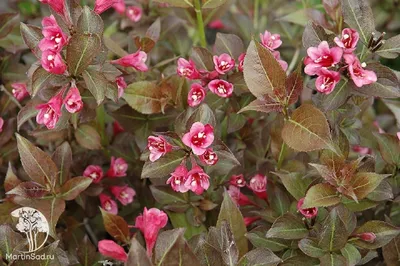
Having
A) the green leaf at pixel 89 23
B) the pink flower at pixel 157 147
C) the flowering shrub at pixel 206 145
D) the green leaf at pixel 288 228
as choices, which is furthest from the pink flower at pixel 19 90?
the green leaf at pixel 288 228

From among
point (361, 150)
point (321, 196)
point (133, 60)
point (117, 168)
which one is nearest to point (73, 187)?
point (117, 168)

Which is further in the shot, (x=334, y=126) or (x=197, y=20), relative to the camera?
(x=197, y=20)

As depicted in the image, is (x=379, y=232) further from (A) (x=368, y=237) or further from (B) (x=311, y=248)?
(B) (x=311, y=248)

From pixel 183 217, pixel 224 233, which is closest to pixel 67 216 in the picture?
pixel 183 217

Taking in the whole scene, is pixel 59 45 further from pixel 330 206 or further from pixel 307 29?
pixel 330 206

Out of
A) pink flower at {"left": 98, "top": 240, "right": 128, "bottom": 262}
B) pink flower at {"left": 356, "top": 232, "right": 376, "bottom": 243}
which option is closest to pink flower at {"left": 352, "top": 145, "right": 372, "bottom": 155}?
pink flower at {"left": 356, "top": 232, "right": 376, "bottom": 243}
